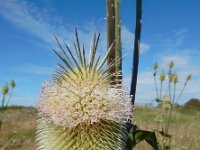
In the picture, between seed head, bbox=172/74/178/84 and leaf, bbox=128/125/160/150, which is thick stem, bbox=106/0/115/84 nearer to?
leaf, bbox=128/125/160/150

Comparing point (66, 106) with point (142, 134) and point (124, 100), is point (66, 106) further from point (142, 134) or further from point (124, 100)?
point (142, 134)

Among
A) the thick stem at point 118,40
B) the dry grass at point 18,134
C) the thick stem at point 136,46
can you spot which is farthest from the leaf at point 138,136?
the dry grass at point 18,134

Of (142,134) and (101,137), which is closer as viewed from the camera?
(101,137)

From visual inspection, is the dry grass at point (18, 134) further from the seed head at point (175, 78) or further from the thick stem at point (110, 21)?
the thick stem at point (110, 21)

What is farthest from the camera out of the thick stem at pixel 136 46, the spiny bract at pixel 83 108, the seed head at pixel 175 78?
the seed head at pixel 175 78

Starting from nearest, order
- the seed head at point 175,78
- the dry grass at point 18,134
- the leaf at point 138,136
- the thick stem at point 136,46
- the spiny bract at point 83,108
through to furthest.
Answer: the spiny bract at point 83,108
the leaf at point 138,136
the thick stem at point 136,46
the seed head at point 175,78
the dry grass at point 18,134

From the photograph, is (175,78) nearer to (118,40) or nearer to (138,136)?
(138,136)

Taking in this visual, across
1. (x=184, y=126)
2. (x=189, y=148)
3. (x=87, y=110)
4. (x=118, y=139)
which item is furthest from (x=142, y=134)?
(x=184, y=126)

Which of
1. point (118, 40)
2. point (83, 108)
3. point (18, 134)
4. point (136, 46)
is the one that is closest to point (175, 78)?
point (136, 46)
